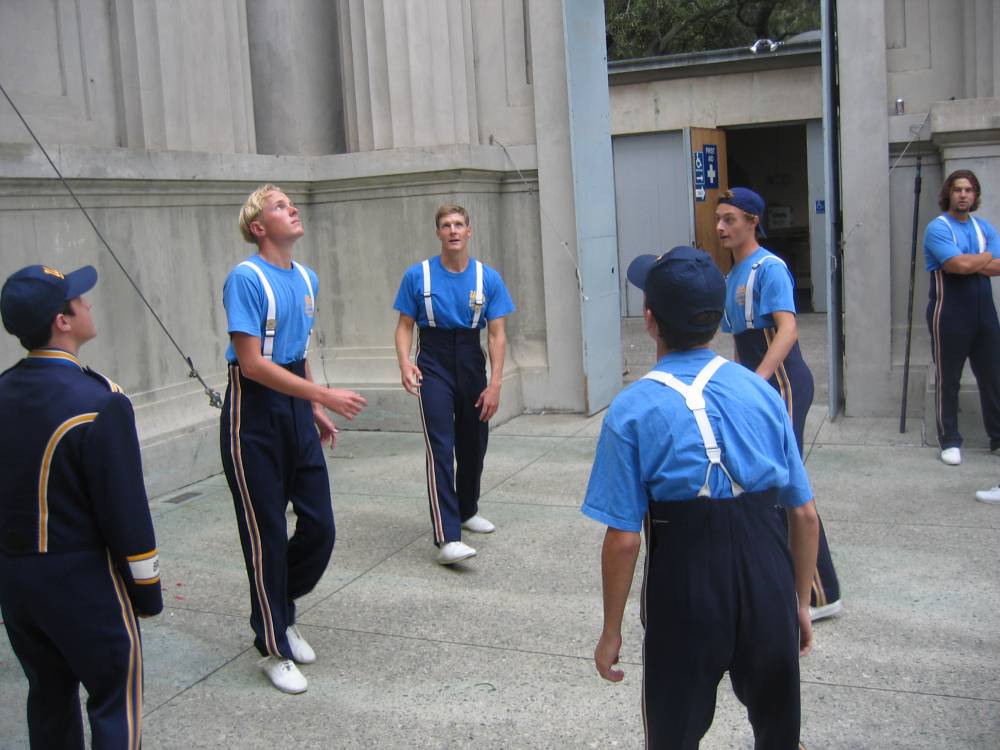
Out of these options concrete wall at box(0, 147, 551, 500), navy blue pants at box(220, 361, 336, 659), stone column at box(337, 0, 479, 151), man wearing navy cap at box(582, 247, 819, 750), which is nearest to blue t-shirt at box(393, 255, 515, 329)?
navy blue pants at box(220, 361, 336, 659)

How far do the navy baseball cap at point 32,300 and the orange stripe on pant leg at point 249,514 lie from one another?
1.27m

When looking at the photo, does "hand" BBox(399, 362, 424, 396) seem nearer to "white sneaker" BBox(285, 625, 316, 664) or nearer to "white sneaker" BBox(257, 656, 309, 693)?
"white sneaker" BBox(285, 625, 316, 664)

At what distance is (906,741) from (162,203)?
6.03 metres

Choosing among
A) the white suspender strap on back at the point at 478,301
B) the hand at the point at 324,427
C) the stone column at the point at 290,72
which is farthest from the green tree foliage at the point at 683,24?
the hand at the point at 324,427

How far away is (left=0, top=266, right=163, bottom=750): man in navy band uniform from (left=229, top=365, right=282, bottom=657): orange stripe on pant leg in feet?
3.90

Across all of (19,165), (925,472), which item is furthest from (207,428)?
(925,472)

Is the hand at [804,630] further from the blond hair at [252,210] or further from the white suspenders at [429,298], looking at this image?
the white suspenders at [429,298]

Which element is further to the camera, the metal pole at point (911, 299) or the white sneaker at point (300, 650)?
the metal pole at point (911, 299)

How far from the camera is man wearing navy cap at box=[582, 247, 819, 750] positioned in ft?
8.27

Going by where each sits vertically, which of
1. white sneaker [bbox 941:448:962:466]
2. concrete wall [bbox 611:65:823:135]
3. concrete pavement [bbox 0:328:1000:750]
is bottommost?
concrete pavement [bbox 0:328:1000:750]

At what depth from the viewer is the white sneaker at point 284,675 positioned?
428cm

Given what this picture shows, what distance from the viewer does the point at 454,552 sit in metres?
5.62

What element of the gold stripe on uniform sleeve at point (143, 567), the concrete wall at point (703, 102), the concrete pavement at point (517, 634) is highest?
the concrete wall at point (703, 102)

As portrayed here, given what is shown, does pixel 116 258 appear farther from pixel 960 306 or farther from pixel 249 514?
pixel 960 306
